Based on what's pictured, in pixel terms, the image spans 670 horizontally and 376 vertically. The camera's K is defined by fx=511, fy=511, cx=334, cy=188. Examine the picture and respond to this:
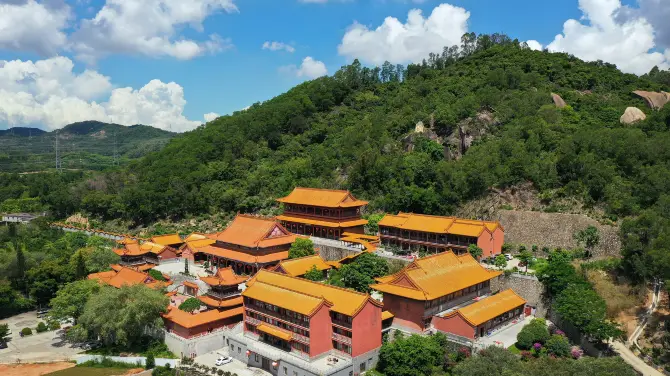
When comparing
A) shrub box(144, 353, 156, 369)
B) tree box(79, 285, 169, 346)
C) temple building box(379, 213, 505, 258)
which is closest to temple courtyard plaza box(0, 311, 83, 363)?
tree box(79, 285, 169, 346)

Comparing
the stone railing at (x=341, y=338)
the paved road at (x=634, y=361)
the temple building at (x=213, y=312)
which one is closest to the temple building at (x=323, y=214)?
the temple building at (x=213, y=312)

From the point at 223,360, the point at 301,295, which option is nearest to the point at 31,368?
the point at 223,360

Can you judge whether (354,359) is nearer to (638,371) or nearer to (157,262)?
(638,371)

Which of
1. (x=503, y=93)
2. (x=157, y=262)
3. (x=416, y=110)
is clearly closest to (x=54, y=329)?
(x=157, y=262)

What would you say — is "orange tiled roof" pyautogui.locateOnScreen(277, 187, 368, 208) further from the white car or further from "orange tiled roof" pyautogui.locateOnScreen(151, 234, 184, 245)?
the white car

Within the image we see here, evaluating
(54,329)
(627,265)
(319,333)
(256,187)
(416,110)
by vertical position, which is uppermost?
(416,110)

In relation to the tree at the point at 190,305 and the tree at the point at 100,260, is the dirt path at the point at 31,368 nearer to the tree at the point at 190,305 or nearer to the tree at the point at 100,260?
the tree at the point at 190,305

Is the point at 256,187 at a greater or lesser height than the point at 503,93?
lesser
